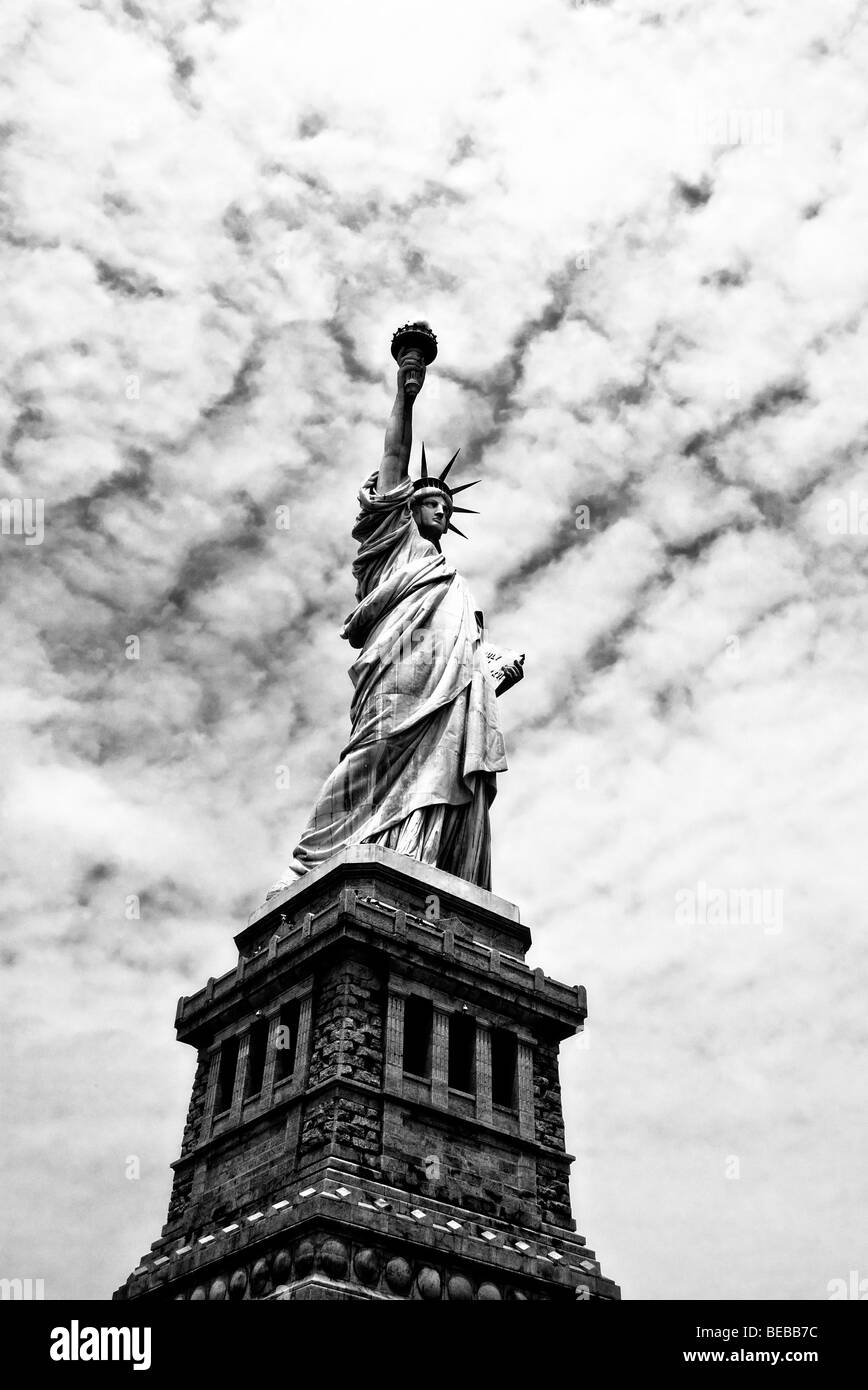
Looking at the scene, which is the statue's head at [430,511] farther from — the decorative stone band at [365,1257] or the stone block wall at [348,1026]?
the decorative stone band at [365,1257]

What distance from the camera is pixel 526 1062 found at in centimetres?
2745

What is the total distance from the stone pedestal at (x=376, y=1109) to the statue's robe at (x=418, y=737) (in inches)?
68.0

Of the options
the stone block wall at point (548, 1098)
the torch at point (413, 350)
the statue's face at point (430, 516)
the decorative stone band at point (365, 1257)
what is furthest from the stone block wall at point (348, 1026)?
the torch at point (413, 350)

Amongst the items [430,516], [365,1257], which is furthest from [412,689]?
[365,1257]

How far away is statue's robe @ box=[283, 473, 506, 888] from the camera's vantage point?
30672 mm

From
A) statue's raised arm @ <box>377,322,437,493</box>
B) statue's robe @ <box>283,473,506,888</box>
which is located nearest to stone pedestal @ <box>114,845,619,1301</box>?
statue's robe @ <box>283,473,506,888</box>

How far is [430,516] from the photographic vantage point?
36.7 metres

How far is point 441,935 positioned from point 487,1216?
201 inches

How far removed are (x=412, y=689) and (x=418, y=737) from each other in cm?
134

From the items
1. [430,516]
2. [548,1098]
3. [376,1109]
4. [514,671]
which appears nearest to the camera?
[376,1109]

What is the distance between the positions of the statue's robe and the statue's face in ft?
4.66

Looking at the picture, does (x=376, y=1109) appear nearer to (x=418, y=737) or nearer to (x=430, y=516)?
(x=418, y=737)
